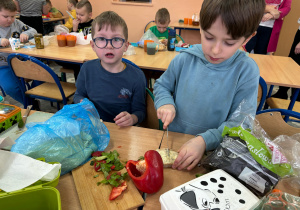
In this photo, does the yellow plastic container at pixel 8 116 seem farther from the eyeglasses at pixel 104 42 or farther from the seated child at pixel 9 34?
the seated child at pixel 9 34

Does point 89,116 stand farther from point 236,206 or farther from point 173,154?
point 236,206

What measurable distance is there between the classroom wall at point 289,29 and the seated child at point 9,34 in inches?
191

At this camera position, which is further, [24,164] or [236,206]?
[24,164]

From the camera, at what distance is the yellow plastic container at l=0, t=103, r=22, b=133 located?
36.3 inches

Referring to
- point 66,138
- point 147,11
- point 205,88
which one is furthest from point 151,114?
point 147,11

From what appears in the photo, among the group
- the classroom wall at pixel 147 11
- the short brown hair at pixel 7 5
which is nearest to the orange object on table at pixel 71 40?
the short brown hair at pixel 7 5

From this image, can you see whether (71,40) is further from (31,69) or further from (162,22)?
(162,22)

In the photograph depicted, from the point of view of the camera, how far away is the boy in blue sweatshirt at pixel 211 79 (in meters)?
0.72

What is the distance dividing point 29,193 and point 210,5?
828 mm

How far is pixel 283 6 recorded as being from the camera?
3.28 m

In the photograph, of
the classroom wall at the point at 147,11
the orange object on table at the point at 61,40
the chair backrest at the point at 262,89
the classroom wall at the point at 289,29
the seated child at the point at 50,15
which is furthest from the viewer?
the seated child at the point at 50,15

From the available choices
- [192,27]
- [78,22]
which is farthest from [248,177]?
[192,27]

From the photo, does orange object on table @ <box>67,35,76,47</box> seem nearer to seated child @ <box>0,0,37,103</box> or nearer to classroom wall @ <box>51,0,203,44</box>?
seated child @ <box>0,0,37,103</box>

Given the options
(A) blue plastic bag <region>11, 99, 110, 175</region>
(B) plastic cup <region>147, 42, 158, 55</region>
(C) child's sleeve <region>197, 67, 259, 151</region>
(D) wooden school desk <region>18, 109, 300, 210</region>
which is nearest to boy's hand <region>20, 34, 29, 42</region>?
(B) plastic cup <region>147, 42, 158, 55</region>
